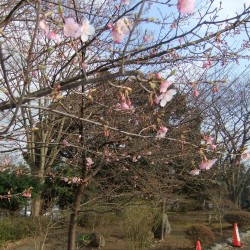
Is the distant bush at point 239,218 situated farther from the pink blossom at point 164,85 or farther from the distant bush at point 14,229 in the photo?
the pink blossom at point 164,85

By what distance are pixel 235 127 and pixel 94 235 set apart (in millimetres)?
12860

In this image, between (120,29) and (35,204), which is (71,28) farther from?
(35,204)

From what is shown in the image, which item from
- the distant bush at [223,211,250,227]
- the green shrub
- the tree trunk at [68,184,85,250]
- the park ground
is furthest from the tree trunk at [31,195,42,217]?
the tree trunk at [68,184,85,250]

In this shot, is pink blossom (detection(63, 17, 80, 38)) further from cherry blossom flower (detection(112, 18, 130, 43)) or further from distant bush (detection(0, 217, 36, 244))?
distant bush (detection(0, 217, 36, 244))

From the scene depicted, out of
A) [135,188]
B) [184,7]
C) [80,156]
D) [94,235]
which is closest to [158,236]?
[94,235]

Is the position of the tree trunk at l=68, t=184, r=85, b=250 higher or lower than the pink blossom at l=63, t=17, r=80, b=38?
lower

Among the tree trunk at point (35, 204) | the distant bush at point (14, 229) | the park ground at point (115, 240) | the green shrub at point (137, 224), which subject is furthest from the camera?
the tree trunk at point (35, 204)

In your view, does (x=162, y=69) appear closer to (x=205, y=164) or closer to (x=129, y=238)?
(x=205, y=164)

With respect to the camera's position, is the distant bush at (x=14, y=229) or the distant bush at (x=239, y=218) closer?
the distant bush at (x=14, y=229)

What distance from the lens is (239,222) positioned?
1661cm

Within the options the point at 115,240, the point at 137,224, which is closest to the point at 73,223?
the point at 137,224

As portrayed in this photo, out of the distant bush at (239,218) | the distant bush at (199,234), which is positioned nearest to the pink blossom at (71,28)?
the distant bush at (199,234)

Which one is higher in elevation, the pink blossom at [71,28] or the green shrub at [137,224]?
the pink blossom at [71,28]

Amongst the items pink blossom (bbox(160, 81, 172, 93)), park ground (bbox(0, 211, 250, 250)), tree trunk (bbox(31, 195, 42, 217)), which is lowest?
park ground (bbox(0, 211, 250, 250))
